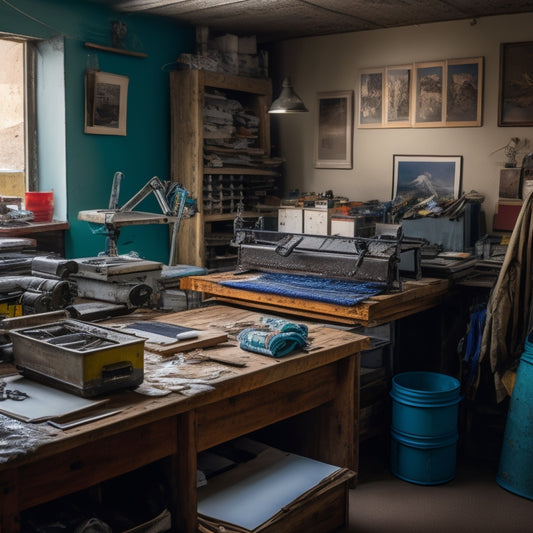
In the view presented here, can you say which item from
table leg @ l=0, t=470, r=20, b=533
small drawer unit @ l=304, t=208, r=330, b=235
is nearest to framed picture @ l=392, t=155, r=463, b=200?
small drawer unit @ l=304, t=208, r=330, b=235

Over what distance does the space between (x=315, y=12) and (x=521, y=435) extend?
3364 mm

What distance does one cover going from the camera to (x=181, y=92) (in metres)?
5.61

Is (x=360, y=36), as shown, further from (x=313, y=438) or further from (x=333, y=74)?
(x=313, y=438)

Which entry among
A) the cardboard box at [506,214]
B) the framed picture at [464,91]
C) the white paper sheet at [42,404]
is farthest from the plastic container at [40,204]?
the cardboard box at [506,214]

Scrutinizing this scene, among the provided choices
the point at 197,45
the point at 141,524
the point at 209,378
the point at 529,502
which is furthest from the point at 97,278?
the point at 197,45

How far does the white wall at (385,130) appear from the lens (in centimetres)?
526

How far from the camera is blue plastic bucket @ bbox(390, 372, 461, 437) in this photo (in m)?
3.36

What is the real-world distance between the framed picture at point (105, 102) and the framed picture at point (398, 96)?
2089 mm

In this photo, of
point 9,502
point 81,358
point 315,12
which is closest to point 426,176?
point 315,12

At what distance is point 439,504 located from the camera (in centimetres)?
322

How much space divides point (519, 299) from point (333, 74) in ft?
10.6

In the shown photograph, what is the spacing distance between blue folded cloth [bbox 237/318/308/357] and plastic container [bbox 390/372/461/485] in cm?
84

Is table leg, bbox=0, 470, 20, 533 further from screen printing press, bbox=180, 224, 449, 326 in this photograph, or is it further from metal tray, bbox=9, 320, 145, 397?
screen printing press, bbox=180, 224, 449, 326

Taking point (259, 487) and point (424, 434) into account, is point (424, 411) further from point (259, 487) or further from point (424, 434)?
point (259, 487)
